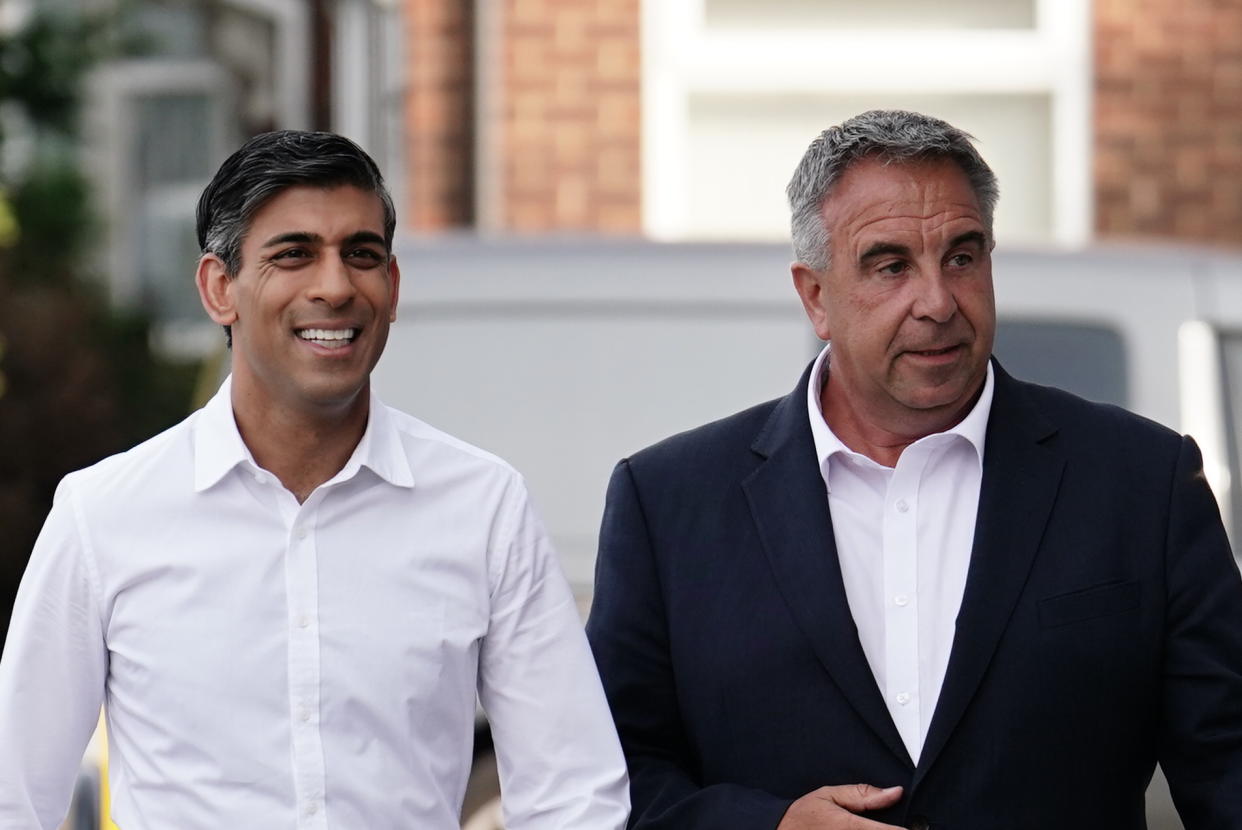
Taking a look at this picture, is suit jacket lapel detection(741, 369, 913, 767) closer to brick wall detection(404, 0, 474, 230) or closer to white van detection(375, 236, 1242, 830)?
white van detection(375, 236, 1242, 830)

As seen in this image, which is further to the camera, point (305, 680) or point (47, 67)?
point (47, 67)

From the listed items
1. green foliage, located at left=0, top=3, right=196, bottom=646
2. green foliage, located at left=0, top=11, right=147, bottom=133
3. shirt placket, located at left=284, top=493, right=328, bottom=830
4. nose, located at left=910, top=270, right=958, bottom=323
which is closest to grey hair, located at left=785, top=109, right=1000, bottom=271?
nose, located at left=910, top=270, right=958, bottom=323

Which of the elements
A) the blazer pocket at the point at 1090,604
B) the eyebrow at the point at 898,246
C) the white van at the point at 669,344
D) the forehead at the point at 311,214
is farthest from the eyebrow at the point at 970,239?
the white van at the point at 669,344

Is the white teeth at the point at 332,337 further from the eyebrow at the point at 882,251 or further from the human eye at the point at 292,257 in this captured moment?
the eyebrow at the point at 882,251

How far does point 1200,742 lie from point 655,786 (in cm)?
75

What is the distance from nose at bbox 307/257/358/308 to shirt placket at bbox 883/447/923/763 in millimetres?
809

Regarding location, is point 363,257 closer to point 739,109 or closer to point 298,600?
point 298,600

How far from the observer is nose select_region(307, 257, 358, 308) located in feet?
9.02

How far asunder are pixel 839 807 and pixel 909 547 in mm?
369

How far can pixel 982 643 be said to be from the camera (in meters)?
2.87

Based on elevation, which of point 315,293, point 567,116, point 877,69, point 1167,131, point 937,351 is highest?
point 877,69

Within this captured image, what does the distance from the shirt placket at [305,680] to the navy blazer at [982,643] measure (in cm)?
52

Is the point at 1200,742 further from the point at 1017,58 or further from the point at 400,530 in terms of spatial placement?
the point at 1017,58

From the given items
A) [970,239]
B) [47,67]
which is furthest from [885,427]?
[47,67]
